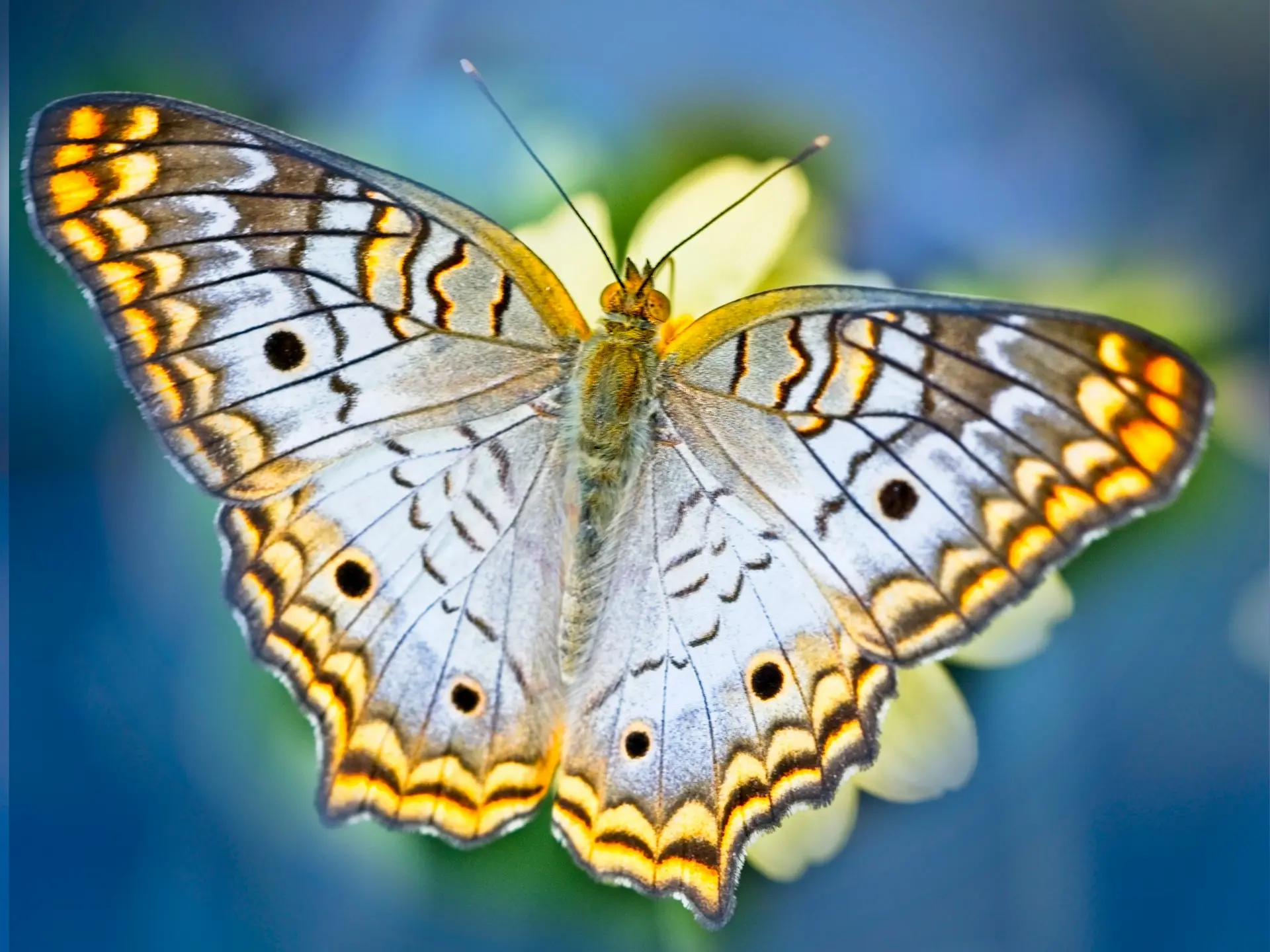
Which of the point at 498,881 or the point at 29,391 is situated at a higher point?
the point at 29,391

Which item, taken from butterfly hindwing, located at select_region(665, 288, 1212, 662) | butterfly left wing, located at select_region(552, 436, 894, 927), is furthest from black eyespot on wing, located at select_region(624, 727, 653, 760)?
butterfly hindwing, located at select_region(665, 288, 1212, 662)

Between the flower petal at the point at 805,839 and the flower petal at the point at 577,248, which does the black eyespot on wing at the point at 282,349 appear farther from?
the flower petal at the point at 805,839

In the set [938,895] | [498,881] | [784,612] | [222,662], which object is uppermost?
[222,662]

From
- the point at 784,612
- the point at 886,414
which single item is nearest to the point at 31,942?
the point at 784,612

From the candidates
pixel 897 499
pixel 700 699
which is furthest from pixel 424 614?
pixel 897 499

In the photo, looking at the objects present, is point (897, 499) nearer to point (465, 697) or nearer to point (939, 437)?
point (939, 437)

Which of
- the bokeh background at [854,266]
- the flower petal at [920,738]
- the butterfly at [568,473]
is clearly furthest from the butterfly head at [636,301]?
the flower petal at [920,738]

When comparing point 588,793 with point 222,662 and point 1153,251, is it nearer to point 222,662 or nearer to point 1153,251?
point 222,662

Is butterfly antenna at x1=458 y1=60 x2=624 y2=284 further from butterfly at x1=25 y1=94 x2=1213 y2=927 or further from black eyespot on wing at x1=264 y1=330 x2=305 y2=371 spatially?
black eyespot on wing at x1=264 y1=330 x2=305 y2=371
